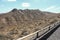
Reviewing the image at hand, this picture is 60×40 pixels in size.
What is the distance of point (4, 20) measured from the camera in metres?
146

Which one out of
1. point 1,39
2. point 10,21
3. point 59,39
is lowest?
point 10,21

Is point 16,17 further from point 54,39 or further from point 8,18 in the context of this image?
point 54,39

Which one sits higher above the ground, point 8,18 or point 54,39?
point 54,39

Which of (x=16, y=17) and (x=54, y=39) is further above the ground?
(x=54, y=39)

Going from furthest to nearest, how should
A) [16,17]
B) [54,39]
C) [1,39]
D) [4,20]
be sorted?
[16,17]
[4,20]
[1,39]
[54,39]

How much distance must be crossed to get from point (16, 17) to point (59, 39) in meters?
155

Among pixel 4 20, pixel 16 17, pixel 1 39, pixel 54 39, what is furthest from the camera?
pixel 16 17

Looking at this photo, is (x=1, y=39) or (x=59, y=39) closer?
(x=59, y=39)

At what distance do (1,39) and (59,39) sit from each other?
931cm

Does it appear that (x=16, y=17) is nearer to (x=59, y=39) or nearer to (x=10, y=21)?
(x=10, y=21)

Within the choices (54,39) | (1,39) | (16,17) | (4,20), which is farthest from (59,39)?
(16,17)

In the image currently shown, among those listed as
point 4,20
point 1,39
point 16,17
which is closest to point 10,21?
point 4,20

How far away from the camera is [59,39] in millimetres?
12258

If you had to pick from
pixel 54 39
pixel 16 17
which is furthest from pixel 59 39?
pixel 16 17
